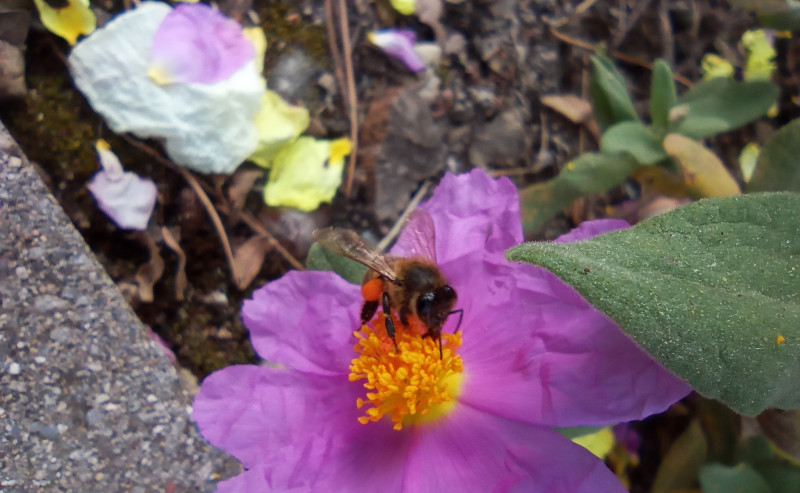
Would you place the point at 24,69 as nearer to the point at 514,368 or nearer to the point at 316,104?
the point at 316,104

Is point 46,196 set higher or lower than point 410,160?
higher

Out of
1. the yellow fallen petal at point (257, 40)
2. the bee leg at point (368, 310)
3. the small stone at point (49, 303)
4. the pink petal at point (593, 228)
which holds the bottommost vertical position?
the small stone at point (49, 303)

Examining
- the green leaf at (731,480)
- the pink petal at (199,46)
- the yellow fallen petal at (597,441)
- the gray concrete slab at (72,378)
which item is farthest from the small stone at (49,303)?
the green leaf at (731,480)

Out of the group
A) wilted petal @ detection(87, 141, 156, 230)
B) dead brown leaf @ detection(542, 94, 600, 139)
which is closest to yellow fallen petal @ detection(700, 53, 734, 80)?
dead brown leaf @ detection(542, 94, 600, 139)

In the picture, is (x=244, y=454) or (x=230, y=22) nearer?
(x=244, y=454)

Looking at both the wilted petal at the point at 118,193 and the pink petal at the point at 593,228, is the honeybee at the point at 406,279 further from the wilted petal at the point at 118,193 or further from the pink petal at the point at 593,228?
the wilted petal at the point at 118,193

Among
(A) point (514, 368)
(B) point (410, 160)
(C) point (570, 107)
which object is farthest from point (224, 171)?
(C) point (570, 107)
